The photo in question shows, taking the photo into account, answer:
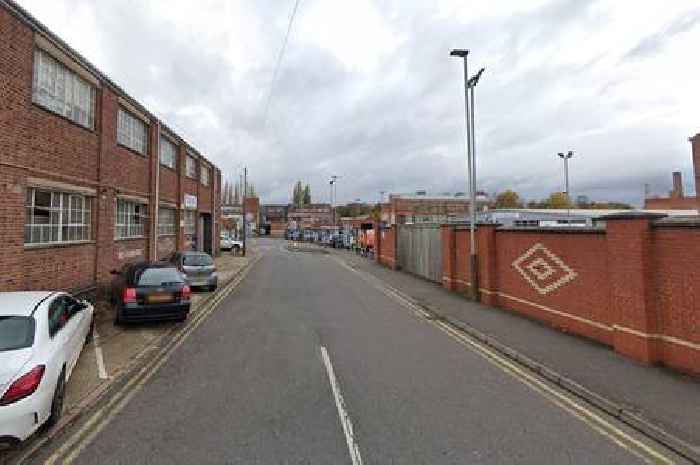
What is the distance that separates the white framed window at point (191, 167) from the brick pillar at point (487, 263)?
62.3ft

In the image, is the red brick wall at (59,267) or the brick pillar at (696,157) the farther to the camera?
the brick pillar at (696,157)

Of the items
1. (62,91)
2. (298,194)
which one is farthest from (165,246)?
(298,194)

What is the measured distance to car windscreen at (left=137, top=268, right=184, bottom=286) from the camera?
970 cm

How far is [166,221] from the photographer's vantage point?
22.5 meters

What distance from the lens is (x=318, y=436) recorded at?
4535 mm

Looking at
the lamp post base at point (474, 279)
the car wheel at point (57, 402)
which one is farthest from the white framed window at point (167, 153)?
the car wheel at point (57, 402)

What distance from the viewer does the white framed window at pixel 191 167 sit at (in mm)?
26214

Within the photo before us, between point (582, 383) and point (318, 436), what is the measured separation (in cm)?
409

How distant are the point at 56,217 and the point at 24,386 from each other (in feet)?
29.4

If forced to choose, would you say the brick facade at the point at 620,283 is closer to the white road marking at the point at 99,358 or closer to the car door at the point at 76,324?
the white road marking at the point at 99,358

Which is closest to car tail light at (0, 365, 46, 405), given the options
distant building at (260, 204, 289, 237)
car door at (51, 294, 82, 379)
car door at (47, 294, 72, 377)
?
car door at (47, 294, 72, 377)

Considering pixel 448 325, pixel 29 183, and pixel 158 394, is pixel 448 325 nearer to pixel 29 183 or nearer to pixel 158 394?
pixel 158 394

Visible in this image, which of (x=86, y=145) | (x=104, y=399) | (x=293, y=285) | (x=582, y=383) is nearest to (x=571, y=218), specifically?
(x=293, y=285)

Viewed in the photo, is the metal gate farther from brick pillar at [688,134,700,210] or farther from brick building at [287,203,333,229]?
brick building at [287,203,333,229]
